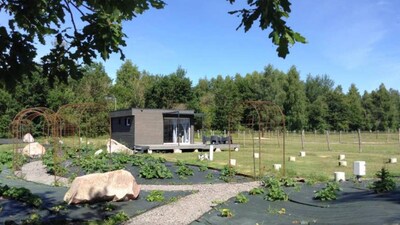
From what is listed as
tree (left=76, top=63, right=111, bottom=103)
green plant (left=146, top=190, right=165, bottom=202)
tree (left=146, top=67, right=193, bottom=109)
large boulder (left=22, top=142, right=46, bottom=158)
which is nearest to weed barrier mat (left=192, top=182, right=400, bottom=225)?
green plant (left=146, top=190, right=165, bottom=202)

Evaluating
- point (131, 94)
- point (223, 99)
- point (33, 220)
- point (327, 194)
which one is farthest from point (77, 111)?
point (131, 94)

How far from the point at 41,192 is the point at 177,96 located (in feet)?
157

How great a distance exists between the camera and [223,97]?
62125 mm

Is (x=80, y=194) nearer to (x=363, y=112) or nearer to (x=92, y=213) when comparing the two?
(x=92, y=213)

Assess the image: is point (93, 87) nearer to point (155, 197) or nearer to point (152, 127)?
point (152, 127)

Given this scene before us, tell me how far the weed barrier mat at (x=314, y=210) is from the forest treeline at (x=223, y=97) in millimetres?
39085

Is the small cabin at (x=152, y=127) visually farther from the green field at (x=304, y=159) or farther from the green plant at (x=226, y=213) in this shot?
the green plant at (x=226, y=213)

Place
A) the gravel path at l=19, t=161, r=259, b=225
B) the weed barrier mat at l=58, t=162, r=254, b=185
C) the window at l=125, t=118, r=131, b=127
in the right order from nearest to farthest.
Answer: the gravel path at l=19, t=161, r=259, b=225 < the weed barrier mat at l=58, t=162, r=254, b=185 < the window at l=125, t=118, r=131, b=127

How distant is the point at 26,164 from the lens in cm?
1969

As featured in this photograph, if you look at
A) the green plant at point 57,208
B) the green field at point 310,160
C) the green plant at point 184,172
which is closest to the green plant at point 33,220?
the green plant at point 57,208

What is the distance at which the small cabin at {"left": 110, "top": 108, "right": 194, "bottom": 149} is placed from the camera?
102 ft

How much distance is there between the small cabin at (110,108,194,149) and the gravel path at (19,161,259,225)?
15.9 meters

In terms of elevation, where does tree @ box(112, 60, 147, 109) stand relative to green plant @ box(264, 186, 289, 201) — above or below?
above

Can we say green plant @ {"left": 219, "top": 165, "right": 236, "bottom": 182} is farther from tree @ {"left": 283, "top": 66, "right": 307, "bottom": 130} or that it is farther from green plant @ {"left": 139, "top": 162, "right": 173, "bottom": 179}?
tree @ {"left": 283, "top": 66, "right": 307, "bottom": 130}
